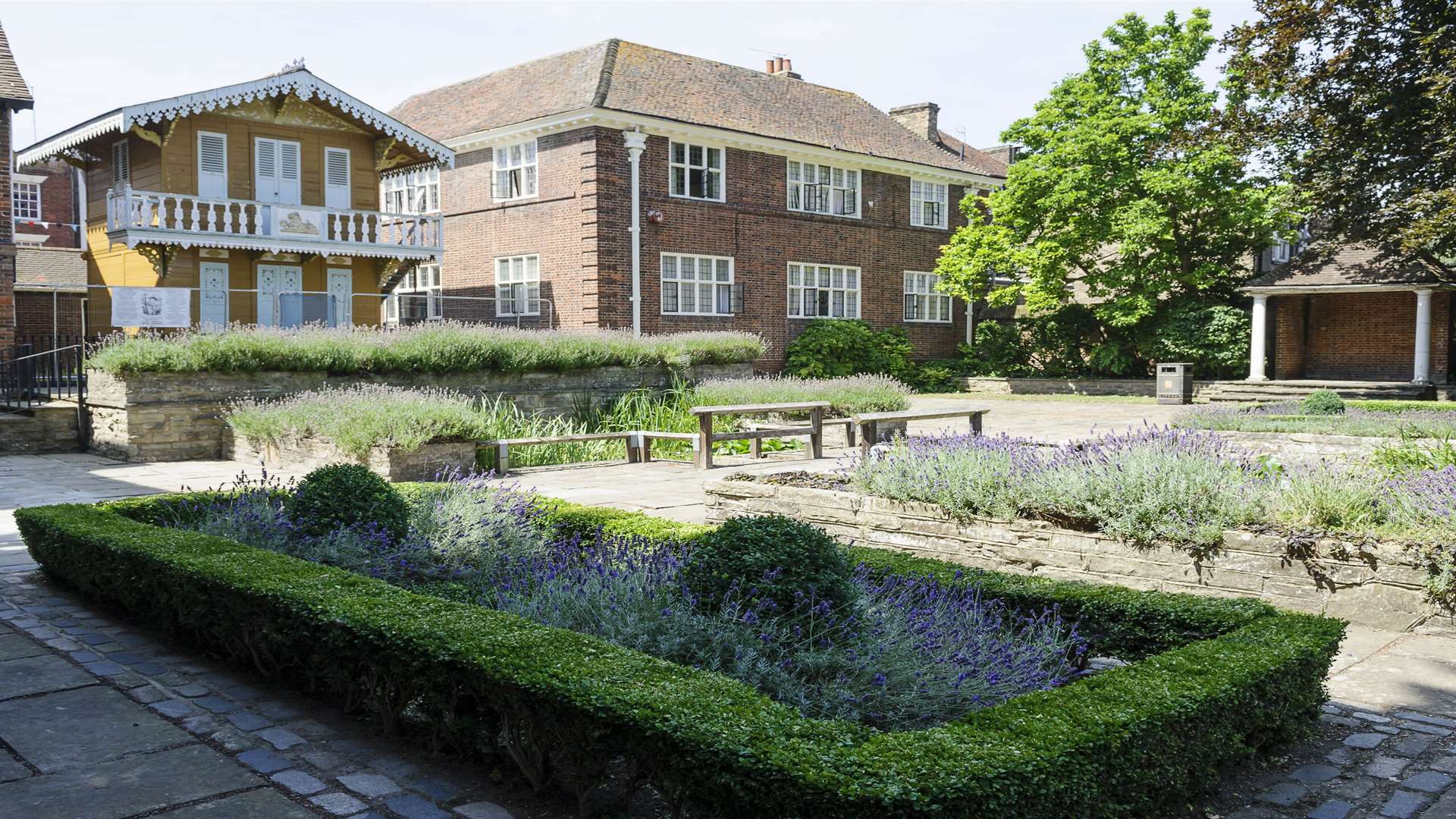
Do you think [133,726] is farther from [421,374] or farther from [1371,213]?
[1371,213]

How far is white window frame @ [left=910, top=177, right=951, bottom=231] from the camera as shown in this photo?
33750 millimetres

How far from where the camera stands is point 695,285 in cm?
2784

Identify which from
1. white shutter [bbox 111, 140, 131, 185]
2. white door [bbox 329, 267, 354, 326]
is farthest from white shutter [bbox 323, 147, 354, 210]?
white shutter [bbox 111, 140, 131, 185]

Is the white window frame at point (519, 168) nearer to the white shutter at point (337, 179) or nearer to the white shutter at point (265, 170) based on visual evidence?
the white shutter at point (337, 179)

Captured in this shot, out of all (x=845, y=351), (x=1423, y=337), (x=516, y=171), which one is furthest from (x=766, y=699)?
(x=1423, y=337)

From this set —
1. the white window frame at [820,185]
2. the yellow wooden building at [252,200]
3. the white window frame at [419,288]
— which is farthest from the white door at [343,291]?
the white window frame at [820,185]

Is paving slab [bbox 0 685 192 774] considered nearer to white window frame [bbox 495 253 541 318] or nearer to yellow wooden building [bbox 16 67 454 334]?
yellow wooden building [bbox 16 67 454 334]

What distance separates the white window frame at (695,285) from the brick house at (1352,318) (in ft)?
45.1

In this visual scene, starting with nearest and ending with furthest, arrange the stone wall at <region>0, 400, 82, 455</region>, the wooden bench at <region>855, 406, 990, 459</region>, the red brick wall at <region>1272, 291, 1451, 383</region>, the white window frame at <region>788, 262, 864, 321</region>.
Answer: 1. the wooden bench at <region>855, 406, 990, 459</region>
2. the stone wall at <region>0, 400, 82, 455</region>
3. the red brick wall at <region>1272, 291, 1451, 383</region>
4. the white window frame at <region>788, 262, 864, 321</region>

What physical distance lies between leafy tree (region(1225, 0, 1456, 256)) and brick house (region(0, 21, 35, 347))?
24.2 m

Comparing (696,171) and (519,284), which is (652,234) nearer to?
(696,171)

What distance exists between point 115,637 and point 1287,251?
3879cm

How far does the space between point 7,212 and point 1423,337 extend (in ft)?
103

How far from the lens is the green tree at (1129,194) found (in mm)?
28609
